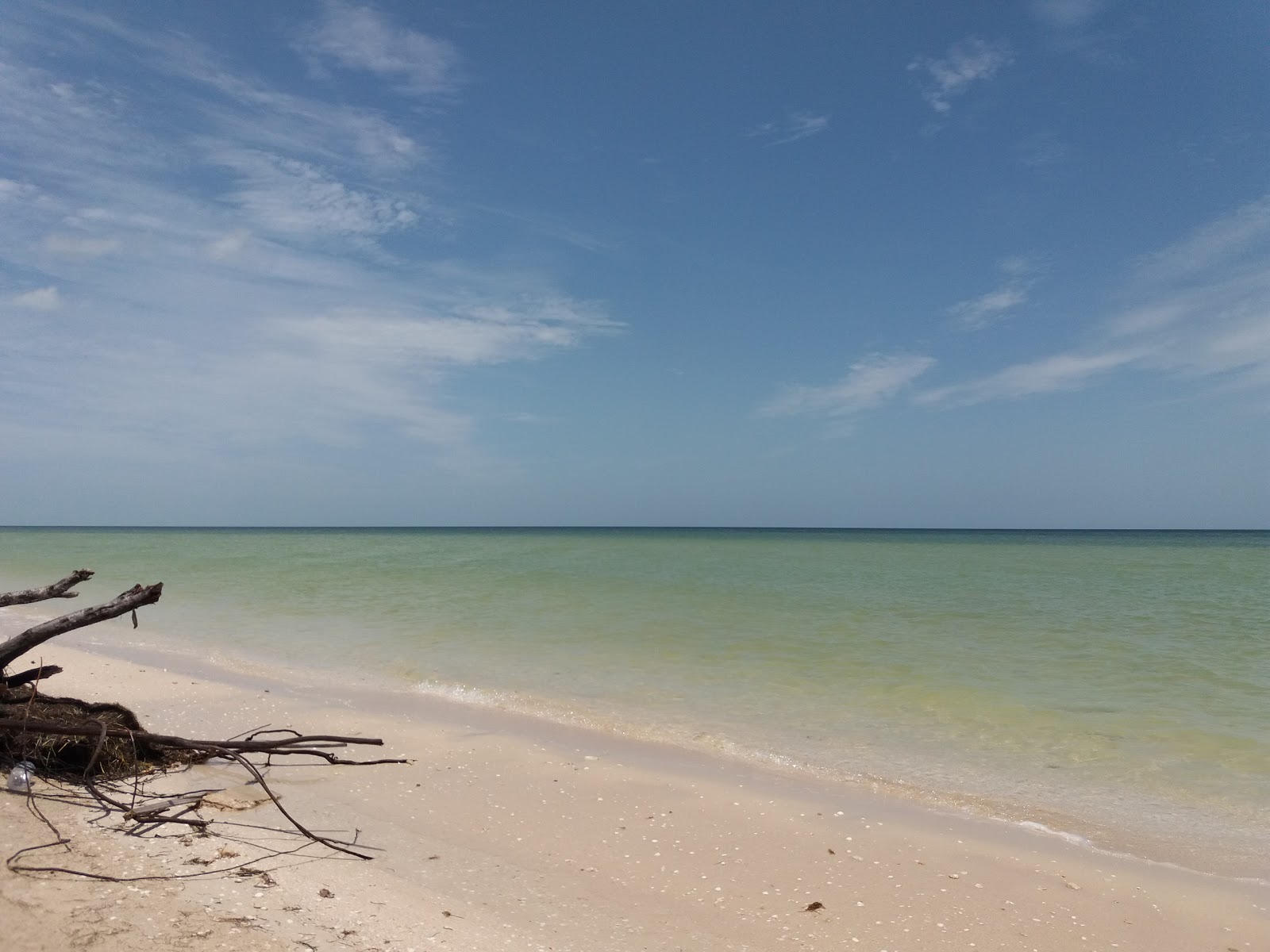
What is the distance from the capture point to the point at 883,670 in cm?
994

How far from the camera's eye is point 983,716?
7.89 metres

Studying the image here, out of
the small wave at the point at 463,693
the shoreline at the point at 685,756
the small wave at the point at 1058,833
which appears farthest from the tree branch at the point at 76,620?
the small wave at the point at 1058,833

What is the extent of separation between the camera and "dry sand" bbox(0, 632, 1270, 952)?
3.25 metres

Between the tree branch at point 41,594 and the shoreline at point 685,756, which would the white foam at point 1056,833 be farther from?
the tree branch at point 41,594

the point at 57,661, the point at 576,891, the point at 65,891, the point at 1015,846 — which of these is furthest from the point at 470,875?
the point at 57,661

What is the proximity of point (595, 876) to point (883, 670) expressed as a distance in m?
6.67

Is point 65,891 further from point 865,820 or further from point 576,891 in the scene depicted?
point 865,820

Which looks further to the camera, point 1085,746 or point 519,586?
point 519,586

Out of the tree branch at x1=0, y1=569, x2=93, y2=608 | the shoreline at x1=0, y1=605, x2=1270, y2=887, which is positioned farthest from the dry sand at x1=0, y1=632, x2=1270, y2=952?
the tree branch at x1=0, y1=569, x2=93, y2=608

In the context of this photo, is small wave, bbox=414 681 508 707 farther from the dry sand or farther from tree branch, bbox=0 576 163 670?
tree branch, bbox=0 576 163 670

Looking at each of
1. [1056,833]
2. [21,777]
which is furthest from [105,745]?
[1056,833]

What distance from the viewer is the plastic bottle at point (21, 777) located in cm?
441

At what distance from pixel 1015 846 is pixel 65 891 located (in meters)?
5.00

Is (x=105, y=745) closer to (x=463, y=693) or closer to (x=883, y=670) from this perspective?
(x=463, y=693)
